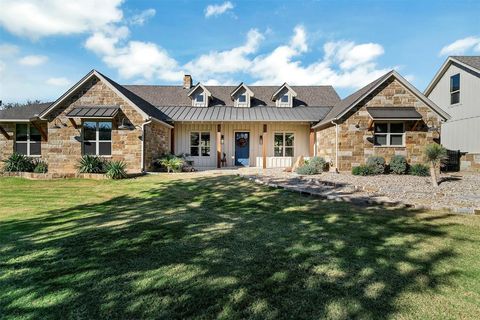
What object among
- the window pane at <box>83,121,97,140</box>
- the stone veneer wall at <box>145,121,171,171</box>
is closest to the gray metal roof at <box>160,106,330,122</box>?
the stone veneer wall at <box>145,121,171,171</box>

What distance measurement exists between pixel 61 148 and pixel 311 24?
1488 centimetres

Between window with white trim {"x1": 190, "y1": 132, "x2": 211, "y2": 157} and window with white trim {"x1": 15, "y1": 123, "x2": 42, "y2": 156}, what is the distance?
367 inches

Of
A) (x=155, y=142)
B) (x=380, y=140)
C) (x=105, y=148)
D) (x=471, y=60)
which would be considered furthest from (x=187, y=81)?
(x=471, y=60)

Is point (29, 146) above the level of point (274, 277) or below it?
above

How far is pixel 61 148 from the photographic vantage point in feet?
47.3

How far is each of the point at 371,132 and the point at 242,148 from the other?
8.59 metres

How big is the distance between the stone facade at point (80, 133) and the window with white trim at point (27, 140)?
1.86m

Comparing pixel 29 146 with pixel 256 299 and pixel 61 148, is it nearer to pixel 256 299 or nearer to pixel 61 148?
pixel 61 148

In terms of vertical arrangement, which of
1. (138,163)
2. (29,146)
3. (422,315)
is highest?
(29,146)

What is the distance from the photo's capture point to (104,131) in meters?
14.5

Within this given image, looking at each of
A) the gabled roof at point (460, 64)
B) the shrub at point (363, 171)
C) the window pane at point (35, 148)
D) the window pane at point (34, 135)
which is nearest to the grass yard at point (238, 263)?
the shrub at point (363, 171)

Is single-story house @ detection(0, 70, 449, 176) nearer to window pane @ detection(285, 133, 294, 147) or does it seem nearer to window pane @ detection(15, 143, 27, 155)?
window pane @ detection(15, 143, 27, 155)

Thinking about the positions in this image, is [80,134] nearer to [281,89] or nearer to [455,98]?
[281,89]

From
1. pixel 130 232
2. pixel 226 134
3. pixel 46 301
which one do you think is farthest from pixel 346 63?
pixel 46 301
